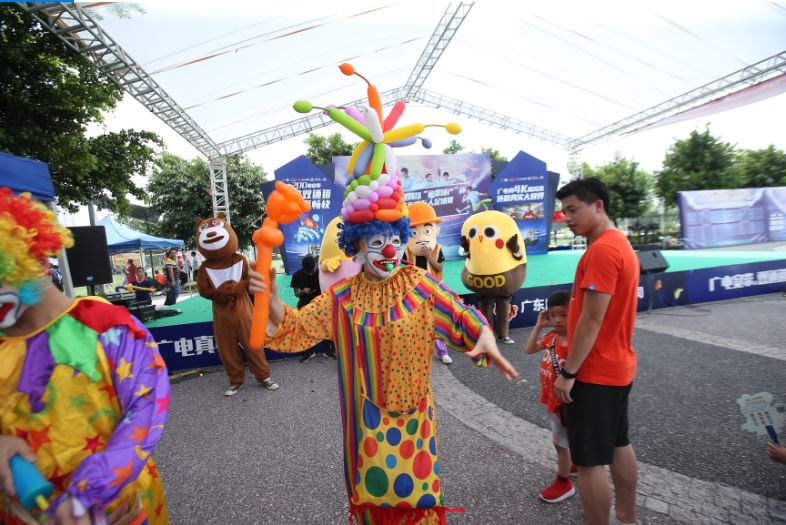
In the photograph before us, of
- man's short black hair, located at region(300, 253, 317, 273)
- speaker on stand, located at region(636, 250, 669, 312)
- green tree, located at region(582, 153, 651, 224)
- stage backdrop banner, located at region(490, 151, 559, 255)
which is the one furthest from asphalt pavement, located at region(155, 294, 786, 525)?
green tree, located at region(582, 153, 651, 224)

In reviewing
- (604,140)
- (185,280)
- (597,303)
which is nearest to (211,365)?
(597,303)

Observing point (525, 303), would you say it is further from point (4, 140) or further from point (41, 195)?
point (4, 140)

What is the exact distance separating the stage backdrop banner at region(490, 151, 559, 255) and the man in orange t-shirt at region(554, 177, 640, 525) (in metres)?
13.7

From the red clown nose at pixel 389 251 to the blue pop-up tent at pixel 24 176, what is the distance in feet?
12.7

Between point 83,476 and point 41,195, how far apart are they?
13.7 ft

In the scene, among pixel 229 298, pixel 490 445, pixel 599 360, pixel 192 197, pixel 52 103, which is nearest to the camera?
pixel 599 360

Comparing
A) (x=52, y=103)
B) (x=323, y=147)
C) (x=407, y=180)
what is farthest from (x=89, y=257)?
(x=323, y=147)

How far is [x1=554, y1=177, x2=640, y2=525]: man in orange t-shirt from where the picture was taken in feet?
5.50

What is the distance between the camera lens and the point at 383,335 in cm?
153

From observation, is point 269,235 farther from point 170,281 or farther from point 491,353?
point 170,281

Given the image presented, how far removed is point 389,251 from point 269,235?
1.55 feet

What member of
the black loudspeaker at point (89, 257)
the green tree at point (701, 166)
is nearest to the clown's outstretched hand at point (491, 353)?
the black loudspeaker at point (89, 257)

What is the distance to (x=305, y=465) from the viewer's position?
8.96 ft

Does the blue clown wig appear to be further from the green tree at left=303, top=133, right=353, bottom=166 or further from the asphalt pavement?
the green tree at left=303, top=133, right=353, bottom=166
